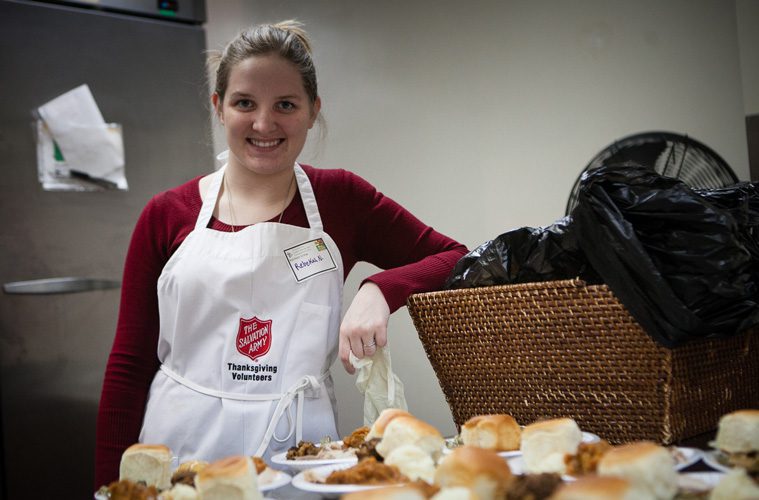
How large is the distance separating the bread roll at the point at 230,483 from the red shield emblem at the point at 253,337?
2.09ft

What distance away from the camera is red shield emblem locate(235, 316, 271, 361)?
141cm

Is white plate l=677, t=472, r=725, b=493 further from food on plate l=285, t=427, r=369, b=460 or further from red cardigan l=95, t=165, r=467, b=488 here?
red cardigan l=95, t=165, r=467, b=488

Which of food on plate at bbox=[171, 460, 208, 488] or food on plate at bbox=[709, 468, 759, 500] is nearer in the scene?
food on plate at bbox=[709, 468, 759, 500]

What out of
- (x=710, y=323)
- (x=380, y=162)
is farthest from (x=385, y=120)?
(x=710, y=323)

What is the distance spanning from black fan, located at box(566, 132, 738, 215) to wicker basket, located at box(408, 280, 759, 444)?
1.25 metres

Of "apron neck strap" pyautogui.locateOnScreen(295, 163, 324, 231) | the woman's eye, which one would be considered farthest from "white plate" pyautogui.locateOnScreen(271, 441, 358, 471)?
the woman's eye

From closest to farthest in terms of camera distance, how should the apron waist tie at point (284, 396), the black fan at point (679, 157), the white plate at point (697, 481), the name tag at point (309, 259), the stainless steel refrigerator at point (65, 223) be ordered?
the white plate at point (697, 481) → the apron waist tie at point (284, 396) → the name tag at point (309, 259) → the black fan at point (679, 157) → the stainless steel refrigerator at point (65, 223)

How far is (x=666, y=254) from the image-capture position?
101 cm

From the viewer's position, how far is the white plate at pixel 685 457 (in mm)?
780

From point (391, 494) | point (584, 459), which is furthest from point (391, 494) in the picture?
point (584, 459)

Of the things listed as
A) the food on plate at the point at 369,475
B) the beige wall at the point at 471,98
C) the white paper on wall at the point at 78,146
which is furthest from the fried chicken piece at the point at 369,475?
the beige wall at the point at 471,98

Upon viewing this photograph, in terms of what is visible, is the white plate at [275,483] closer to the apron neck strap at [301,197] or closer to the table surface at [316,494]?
the table surface at [316,494]

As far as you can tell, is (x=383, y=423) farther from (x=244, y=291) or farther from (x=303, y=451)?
(x=244, y=291)

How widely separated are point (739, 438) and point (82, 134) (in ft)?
7.78
